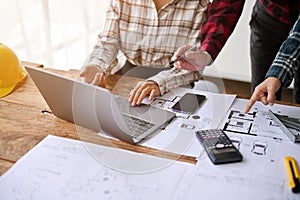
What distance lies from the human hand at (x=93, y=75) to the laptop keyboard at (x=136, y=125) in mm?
172

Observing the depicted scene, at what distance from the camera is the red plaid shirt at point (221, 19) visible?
1348 mm

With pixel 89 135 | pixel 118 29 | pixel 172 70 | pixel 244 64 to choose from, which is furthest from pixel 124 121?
pixel 244 64

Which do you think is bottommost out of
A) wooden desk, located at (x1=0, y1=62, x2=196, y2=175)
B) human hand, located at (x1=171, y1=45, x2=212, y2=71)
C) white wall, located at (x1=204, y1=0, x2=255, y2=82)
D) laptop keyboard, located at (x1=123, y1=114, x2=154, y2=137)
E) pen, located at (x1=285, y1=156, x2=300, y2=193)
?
white wall, located at (x1=204, y1=0, x2=255, y2=82)

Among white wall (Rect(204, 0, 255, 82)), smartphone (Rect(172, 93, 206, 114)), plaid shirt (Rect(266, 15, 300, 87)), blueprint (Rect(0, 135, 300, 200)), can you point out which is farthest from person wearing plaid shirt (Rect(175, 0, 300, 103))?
white wall (Rect(204, 0, 255, 82))

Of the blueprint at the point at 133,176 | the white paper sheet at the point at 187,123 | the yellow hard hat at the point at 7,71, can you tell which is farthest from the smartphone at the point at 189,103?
the yellow hard hat at the point at 7,71

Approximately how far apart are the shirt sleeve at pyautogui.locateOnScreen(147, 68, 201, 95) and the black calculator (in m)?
0.28

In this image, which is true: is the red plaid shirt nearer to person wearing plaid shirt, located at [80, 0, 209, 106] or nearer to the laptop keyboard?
person wearing plaid shirt, located at [80, 0, 209, 106]

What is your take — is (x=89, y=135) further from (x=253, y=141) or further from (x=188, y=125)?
(x=253, y=141)

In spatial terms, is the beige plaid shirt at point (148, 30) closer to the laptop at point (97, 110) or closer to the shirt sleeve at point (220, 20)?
the shirt sleeve at point (220, 20)

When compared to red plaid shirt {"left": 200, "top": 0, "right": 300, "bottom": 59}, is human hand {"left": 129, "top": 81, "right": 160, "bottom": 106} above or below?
below

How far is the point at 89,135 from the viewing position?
0.96 metres

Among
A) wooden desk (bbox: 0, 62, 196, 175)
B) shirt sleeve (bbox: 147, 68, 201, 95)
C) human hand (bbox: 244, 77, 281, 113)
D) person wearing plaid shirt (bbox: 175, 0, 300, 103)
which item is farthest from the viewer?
person wearing plaid shirt (bbox: 175, 0, 300, 103)

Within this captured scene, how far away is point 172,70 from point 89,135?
393 millimetres

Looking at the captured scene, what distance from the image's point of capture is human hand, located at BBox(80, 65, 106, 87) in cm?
112
